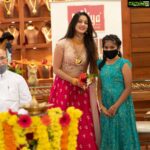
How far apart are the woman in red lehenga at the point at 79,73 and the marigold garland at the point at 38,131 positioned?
53.1 inches

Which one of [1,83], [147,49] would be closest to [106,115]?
[1,83]

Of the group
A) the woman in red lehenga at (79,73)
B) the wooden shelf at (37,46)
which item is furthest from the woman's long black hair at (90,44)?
the wooden shelf at (37,46)

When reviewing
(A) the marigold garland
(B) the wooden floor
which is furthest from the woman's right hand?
(B) the wooden floor

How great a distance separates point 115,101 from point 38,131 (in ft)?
5.34

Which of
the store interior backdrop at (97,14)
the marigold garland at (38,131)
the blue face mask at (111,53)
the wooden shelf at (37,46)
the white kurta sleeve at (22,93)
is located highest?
the store interior backdrop at (97,14)

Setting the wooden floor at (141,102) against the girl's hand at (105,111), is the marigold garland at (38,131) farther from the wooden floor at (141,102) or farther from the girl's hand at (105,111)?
the wooden floor at (141,102)

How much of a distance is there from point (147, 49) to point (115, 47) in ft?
8.49

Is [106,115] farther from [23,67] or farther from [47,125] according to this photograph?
[23,67]

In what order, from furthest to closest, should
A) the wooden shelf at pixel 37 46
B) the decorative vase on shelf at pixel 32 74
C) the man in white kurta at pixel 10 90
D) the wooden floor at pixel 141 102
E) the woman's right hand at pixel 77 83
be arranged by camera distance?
the wooden shelf at pixel 37 46, the decorative vase on shelf at pixel 32 74, the wooden floor at pixel 141 102, the woman's right hand at pixel 77 83, the man in white kurta at pixel 10 90

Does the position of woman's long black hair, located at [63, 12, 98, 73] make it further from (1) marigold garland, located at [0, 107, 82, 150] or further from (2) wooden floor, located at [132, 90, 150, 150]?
(2) wooden floor, located at [132, 90, 150, 150]

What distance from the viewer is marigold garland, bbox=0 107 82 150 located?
95.5 inches

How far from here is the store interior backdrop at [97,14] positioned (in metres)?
5.55

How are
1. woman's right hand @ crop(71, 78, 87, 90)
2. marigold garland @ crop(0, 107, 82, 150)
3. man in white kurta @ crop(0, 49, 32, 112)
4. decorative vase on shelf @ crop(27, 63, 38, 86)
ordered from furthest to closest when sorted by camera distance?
1. decorative vase on shelf @ crop(27, 63, 38, 86)
2. woman's right hand @ crop(71, 78, 87, 90)
3. man in white kurta @ crop(0, 49, 32, 112)
4. marigold garland @ crop(0, 107, 82, 150)

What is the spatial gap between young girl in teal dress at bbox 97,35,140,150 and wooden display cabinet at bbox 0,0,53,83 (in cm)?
279
